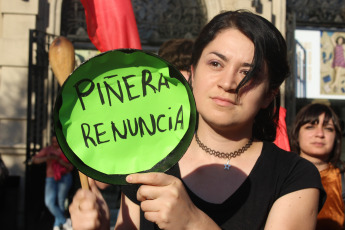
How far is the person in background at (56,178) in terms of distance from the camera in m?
6.13

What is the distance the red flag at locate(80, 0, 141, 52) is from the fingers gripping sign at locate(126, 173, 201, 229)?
1.10 meters

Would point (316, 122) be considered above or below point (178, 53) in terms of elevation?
below

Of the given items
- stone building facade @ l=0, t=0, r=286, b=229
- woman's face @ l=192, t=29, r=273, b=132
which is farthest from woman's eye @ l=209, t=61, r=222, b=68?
stone building facade @ l=0, t=0, r=286, b=229

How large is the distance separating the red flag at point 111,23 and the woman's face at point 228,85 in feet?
2.54

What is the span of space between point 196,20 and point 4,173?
500 cm

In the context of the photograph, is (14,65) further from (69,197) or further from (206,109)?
(206,109)

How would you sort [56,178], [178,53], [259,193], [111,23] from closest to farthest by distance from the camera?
1. [259,193]
2. [111,23]
3. [178,53]
4. [56,178]

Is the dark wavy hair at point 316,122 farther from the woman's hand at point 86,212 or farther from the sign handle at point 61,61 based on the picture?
the woman's hand at point 86,212

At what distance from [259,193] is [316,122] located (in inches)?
76.4

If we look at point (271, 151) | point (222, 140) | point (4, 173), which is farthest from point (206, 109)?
point (4, 173)

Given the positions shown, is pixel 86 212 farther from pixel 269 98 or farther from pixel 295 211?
pixel 269 98

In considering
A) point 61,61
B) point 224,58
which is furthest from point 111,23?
point 224,58

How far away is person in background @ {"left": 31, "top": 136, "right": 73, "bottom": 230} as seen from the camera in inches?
241

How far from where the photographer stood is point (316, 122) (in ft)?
9.95
